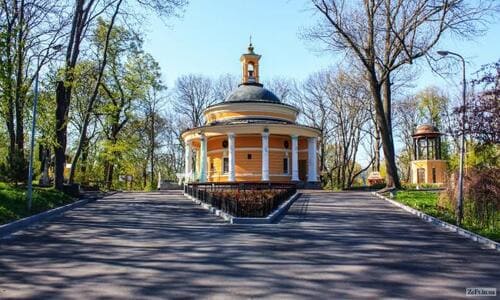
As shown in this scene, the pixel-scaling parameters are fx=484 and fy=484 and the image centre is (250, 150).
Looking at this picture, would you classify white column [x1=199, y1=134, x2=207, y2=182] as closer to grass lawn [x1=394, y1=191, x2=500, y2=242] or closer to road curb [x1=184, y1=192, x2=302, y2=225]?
road curb [x1=184, y1=192, x2=302, y2=225]

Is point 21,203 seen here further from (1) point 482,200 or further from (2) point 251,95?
(2) point 251,95

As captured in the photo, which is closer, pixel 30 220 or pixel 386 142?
pixel 30 220

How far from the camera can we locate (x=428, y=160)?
168 ft

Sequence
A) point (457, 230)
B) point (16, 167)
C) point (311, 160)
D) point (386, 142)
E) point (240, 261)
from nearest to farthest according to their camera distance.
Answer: point (240, 261)
point (457, 230)
point (16, 167)
point (386, 142)
point (311, 160)

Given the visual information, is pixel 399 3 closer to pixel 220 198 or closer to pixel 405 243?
pixel 220 198

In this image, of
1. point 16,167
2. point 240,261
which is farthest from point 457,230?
point 16,167

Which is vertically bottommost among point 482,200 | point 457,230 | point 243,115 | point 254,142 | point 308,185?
point 457,230

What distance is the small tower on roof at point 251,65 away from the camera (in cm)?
4666

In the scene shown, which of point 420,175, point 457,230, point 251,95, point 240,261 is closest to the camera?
point 240,261

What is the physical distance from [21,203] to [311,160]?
2677 centimetres

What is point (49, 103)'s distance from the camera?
2675 cm

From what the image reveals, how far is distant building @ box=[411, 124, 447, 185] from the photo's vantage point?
4971 cm

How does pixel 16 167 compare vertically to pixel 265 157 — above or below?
below

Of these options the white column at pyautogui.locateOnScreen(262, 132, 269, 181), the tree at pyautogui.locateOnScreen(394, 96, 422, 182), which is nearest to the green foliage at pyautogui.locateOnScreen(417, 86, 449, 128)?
the tree at pyautogui.locateOnScreen(394, 96, 422, 182)
